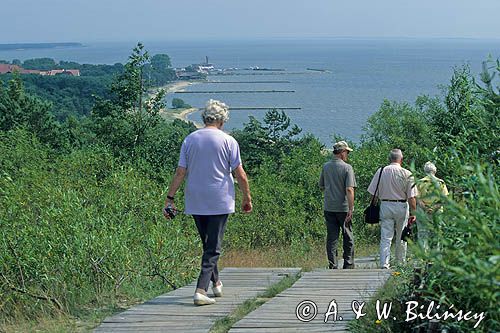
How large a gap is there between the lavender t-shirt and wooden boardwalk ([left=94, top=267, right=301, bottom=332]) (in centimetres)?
76

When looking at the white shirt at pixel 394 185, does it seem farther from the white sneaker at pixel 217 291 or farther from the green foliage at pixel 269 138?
the green foliage at pixel 269 138

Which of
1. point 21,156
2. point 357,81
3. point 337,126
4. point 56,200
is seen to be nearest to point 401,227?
point 56,200

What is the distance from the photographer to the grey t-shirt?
977 centimetres

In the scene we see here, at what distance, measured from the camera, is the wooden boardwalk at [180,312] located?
6398 mm

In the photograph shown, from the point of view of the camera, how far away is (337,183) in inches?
385

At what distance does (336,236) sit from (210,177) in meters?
3.53

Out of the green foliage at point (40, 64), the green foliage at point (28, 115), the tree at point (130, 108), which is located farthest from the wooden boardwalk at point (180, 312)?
the green foliage at point (40, 64)

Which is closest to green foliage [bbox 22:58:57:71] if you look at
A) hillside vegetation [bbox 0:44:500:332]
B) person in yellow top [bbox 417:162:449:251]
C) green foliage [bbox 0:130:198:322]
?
hillside vegetation [bbox 0:44:500:332]

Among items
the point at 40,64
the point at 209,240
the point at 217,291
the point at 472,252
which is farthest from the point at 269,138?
the point at 40,64

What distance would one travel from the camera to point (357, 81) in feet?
484

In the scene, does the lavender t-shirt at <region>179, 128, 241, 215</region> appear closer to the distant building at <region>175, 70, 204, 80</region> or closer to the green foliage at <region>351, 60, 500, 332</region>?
the green foliage at <region>351, 60, 500, 332</region>

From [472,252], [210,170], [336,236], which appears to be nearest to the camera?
[472,252]

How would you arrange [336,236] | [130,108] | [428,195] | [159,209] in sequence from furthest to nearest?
[130,108], [159,209], [336,236], [428,195]

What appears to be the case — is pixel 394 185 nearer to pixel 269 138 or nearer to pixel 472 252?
pixel 472 252
